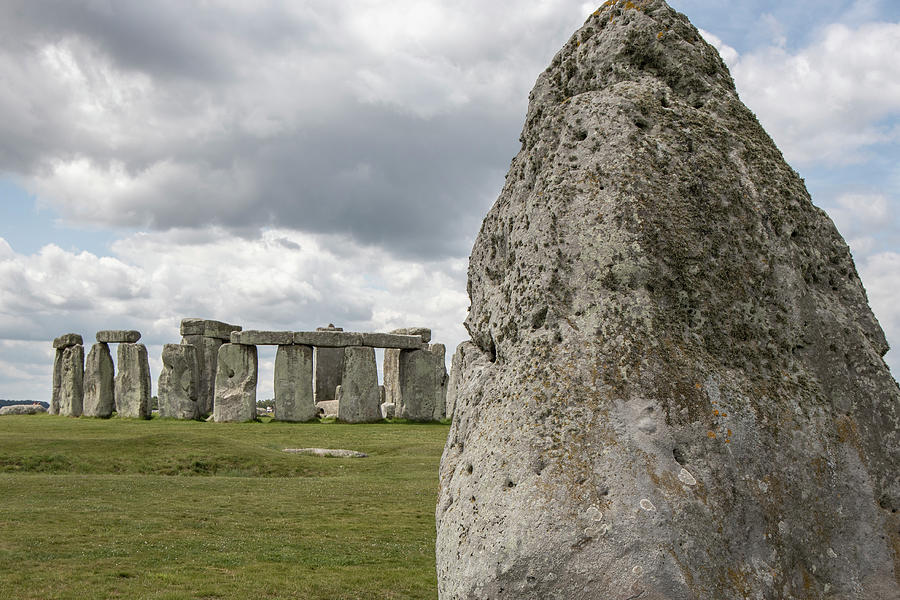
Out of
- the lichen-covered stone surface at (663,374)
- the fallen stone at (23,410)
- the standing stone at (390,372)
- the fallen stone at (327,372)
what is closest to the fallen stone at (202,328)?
the fallen stone at (327,372)

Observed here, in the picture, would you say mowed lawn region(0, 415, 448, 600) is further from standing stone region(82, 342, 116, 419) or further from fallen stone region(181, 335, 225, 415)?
fallen stone region(181, 335, 225, 415)

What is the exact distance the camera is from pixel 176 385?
33.1m

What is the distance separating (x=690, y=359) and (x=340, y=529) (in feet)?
29.5

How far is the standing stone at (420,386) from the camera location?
33656 millimetres

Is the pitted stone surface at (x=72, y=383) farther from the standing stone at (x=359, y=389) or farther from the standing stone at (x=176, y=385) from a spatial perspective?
the standing stone at (x=359, y=389)

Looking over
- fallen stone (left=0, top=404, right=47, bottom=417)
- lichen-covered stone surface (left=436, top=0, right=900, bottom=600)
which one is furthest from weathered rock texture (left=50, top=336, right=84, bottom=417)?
lichen-covered stone surface (left=436, top=0, right=900, bottom=600)

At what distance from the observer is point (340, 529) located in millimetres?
12398

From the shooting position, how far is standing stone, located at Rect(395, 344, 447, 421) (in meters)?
33.7

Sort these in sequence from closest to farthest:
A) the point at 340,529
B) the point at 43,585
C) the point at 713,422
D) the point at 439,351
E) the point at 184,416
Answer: the point at 713,422, the point at 43,585, the point at 340,529, the point at 184,416, the point at 439,351

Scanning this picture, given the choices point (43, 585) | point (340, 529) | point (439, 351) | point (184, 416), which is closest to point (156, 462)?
point (340, 529)

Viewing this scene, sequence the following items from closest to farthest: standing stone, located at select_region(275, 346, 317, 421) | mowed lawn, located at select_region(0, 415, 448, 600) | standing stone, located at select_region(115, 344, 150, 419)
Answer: mowed lawn, located at select_region(0, 415, 448, 600) < standing stone, located at select_region(275, 346, 317, 421) < standing stone, located at select_region(115, 344, 150, 419)

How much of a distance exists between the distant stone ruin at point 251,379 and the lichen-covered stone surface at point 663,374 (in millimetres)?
27657

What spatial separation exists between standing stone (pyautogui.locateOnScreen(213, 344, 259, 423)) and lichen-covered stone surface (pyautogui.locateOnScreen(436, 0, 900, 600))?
27.6m

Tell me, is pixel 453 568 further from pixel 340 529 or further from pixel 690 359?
pixel 340 529
